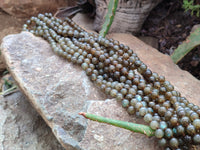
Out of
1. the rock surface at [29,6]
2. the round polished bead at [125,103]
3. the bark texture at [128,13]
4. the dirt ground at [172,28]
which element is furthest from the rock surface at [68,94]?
the rock surface at [29,6]

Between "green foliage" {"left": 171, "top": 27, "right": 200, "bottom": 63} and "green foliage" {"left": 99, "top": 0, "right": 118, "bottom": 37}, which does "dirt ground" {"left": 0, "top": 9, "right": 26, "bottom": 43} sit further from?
"green foliage" {"left": 171, "top": 27, "right": 200, "bottom": 63}

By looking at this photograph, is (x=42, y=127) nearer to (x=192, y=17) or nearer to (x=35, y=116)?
(x=35, y=116)

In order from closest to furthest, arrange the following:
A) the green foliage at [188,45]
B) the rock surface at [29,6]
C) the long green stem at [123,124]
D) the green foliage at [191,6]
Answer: the long green stem at [123,124] → the green foliage at [188,45] → the green foliage at [191,6] → the rock surface at [29,6]

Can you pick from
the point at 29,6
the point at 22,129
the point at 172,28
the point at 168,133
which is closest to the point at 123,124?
the point at 168,133

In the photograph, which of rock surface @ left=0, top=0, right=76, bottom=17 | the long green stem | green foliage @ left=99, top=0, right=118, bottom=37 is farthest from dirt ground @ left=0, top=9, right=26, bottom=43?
the long green stem

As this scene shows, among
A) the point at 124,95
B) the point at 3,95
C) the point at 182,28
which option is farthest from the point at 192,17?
the point at 3,95

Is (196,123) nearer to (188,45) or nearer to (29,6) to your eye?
(188,45)

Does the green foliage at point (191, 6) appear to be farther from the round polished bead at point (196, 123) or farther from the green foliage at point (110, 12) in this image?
the round polished bead at point (196, 123)
